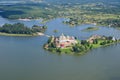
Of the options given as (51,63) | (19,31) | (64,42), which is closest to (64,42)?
(64,42)

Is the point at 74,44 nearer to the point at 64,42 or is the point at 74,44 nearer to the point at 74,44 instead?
the point at 74,44

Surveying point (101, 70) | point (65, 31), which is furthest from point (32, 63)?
point (65, 31)

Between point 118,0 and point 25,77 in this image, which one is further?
point 118,0

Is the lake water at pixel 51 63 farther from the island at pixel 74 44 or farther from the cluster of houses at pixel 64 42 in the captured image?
the cluster of houses at pixel 64 42

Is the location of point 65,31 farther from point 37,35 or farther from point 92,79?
point 92,79

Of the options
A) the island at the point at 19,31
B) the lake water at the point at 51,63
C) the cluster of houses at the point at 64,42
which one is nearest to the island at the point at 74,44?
the cluster of houses at the point at 64,42
